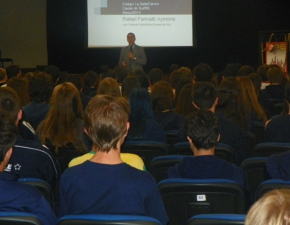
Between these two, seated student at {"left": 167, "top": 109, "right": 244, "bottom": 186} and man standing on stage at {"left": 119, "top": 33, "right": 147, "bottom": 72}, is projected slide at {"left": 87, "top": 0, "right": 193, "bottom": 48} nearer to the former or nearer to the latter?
man standing on stage at {"left": 119, "top": 33, "right": 147, "bottom": 72}

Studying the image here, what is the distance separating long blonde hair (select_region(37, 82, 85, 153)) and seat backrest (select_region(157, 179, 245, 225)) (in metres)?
1.30

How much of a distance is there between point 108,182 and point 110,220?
16.8 inches

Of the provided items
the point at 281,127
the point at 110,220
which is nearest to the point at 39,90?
the point at 281,127

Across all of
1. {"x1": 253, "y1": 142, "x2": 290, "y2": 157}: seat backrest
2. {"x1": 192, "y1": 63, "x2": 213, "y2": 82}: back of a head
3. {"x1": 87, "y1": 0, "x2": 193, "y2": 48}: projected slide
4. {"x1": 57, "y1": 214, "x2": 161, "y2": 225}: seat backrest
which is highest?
{"x1": 87, "y1": 0, "x2": 193, "y2": 48}: projected slide

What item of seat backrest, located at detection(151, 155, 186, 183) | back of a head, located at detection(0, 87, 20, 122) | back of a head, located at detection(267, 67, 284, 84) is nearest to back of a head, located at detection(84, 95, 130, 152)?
seat backrest, located at detection(151, 155, 186, 183)

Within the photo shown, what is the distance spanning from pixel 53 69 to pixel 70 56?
621cm

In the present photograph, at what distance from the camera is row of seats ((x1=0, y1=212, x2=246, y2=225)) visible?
1955 millimetres

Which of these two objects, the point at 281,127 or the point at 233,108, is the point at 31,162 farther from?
the point at 233,108

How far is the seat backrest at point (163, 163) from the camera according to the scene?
3.39 m

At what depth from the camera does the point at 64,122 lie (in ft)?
13.5

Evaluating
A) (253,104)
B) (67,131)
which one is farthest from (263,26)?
(67,131)

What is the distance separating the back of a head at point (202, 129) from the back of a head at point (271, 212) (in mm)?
1965

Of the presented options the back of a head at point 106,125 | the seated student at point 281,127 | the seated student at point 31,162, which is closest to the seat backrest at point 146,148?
the seated student at point 31,162

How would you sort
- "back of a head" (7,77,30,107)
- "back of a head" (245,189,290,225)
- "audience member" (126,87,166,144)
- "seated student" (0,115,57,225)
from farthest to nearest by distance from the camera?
"back of a head" (7,77,30,107)
"audience member" (126,87,166,144)
"seated student" (0,115,57,225)
"back of a head" (245,189,290,225)
